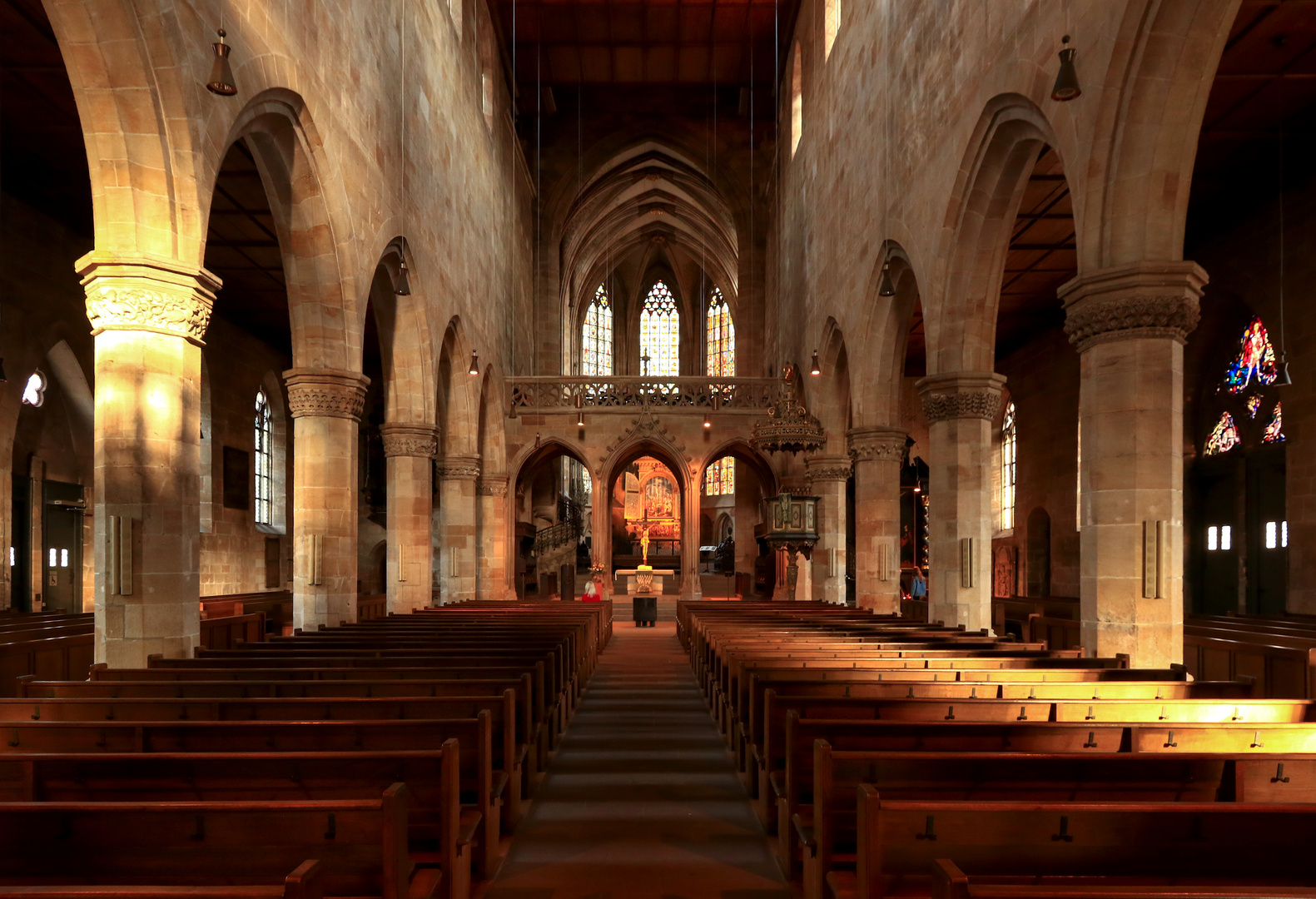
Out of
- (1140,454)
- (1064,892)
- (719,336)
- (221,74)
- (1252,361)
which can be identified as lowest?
(1064,892)

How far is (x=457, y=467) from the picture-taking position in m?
20.7

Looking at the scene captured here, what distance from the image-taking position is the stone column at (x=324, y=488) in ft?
40.6

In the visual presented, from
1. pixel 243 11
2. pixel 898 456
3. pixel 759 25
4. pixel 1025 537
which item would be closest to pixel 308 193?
pixel 243 11

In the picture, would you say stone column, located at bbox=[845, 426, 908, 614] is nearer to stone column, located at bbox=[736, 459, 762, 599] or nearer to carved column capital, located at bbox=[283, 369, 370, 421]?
carved column capital, located at bbox=[283, 369, 370, 421]

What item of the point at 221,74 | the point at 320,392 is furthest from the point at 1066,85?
the point at 320,392

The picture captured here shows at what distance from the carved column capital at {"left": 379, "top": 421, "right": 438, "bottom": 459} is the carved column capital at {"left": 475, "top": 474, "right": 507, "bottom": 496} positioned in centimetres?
850

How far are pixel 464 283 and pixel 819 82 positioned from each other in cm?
873

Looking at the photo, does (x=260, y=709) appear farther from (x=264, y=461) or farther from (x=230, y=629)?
(x=264, y=461)

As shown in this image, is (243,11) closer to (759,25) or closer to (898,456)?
(898,456)

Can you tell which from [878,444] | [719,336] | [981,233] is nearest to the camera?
[981,233]

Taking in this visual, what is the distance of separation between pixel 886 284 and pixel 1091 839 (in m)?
11.8

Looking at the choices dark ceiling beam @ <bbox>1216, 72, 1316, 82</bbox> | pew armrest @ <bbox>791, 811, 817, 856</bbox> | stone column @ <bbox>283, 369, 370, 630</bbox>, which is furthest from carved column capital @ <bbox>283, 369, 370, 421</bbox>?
dark ceiling beam @ <bbox>1216, 72, 1316, 82</bbox>

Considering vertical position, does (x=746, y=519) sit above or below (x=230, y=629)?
above

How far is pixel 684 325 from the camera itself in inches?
1861
